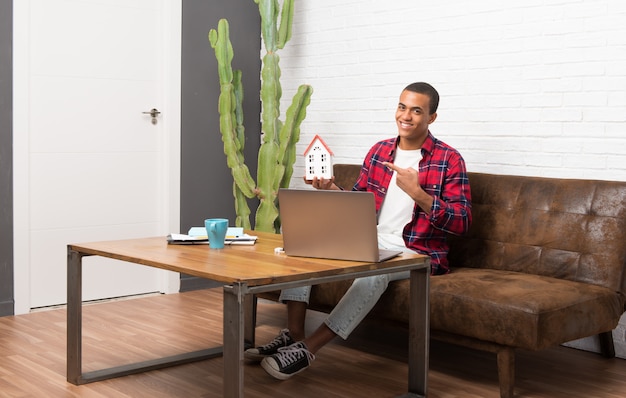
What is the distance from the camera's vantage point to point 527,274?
3.23 m

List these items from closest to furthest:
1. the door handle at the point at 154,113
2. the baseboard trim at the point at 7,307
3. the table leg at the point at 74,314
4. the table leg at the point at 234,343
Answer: the table leg at the point at 234,343 < the table leg at the point at 74,314 < the baseboard trim at the point at 7,307 < the door handle at the point at 154,113

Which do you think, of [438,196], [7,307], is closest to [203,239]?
[438,196]

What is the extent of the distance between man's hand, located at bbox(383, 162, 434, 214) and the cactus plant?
1.52 metres

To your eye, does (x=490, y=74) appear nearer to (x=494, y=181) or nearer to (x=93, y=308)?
(x=494, y=181)

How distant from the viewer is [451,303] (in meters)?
2.90

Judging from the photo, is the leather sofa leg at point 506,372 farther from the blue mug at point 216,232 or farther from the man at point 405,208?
the blue mug at point 216,232

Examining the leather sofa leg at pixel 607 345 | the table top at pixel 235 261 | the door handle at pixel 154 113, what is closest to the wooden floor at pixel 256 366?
the leather sofa leg at pixel 607 345

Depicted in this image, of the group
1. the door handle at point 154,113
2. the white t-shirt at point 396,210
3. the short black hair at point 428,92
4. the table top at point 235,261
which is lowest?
the table top at point 235,261

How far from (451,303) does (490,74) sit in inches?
52.2

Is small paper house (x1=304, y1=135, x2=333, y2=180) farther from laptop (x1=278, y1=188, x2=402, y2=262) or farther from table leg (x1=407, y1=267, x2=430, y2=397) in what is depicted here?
table leg (x1=407, y1=267, x2=430, y2=397)

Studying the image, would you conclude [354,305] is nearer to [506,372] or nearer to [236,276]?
[506,372]

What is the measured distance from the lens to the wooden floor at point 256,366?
9.47 feet

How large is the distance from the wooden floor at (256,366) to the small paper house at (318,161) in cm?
75

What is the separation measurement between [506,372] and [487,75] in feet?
5.06
